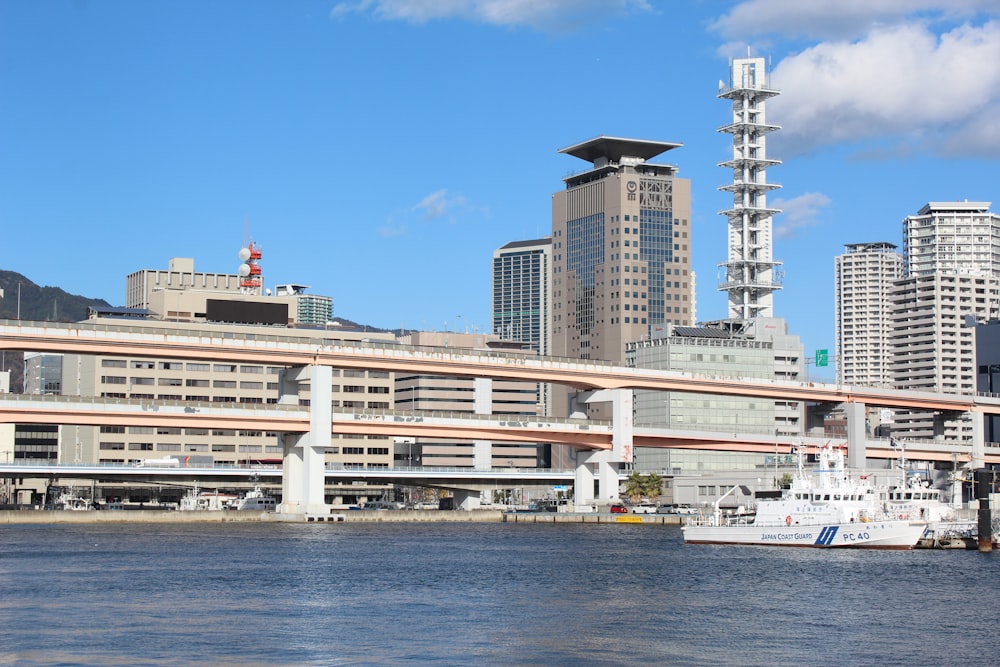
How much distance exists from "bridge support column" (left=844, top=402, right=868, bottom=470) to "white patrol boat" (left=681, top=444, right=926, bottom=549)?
82.1m

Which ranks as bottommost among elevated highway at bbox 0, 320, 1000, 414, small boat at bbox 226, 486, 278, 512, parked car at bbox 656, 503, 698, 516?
parked car at bbox 656, 503, 698, 516

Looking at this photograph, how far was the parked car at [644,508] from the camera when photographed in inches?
6275

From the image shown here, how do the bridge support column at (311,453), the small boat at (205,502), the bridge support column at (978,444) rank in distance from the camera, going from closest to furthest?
the bridge support column at (311,453) < the small boat at (205,502) < the bridge support column at (978,444)

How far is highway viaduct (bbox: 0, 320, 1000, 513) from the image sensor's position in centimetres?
12750

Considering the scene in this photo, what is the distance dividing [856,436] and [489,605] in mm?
122178

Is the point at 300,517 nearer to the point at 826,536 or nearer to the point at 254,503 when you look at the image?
the point at 254,503

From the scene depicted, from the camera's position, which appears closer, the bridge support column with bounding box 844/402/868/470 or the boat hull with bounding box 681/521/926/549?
the boat hull with bounding box 681/521/926/549

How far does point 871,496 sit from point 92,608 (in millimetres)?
52823

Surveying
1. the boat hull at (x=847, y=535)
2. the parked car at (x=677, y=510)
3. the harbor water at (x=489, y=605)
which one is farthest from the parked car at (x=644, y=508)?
the boat hull at (x=847, y=535)

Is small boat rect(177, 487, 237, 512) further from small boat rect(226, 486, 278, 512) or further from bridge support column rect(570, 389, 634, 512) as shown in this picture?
bridge support column rect(570, 389, 634, 512)

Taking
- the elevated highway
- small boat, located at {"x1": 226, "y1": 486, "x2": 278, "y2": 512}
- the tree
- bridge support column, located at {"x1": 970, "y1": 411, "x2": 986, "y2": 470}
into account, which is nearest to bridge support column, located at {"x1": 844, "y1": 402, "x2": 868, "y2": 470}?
the elevated highway

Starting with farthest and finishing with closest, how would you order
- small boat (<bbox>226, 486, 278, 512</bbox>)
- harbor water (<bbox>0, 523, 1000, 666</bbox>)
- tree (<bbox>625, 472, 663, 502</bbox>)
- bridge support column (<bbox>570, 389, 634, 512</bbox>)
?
tree (<bbox>625, 472, 663, 502</bbox>) → small boat (<bbox>226, 486, 278, 512</bbox>) → bridge support column (<bbox>570, 389, 634, 512</bbox>) → harbor water (<bbox>0, 523, 1000, 666</bbox>)

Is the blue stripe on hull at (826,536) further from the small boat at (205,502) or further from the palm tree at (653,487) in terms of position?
the small boat at (205,502)

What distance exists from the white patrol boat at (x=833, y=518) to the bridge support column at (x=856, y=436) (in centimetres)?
8212
